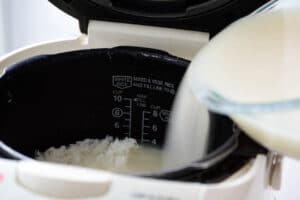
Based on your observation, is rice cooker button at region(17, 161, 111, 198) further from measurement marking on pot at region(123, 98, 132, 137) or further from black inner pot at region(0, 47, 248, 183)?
measurement marking on pot at region(123, 98, 132, 137)

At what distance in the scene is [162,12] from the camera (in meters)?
1.06

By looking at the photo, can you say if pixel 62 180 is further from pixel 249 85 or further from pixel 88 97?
pixel 88 97

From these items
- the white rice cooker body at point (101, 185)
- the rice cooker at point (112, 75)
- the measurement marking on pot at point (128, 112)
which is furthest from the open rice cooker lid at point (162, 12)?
the white rice cooker body at point (101, 185)

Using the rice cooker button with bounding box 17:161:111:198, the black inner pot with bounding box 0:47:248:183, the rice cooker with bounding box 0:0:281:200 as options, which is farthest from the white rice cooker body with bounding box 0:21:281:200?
the black inner pot with bounding box 0:47:248:183

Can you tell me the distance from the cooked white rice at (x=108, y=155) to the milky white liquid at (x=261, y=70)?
30 centimetres

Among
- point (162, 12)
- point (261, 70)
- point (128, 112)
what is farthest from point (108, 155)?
point (261, 70)

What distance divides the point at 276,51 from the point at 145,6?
267mm

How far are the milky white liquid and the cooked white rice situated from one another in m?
0.30

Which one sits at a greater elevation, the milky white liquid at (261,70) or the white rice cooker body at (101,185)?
the milky white liquid at (261,70)

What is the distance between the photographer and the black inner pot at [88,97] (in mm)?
1030

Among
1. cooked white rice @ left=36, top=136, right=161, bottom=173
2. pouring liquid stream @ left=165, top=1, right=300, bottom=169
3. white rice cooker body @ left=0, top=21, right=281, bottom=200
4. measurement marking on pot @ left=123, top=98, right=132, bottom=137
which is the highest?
pouring liquid stream @ left=165, top=1, right=300, bottom=169

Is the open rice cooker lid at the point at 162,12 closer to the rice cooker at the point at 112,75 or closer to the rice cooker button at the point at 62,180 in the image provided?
the rice cooker at the point at 112,75

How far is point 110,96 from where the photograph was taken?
1111mm

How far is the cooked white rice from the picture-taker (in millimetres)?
1120
